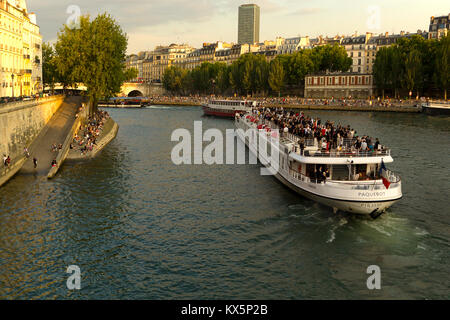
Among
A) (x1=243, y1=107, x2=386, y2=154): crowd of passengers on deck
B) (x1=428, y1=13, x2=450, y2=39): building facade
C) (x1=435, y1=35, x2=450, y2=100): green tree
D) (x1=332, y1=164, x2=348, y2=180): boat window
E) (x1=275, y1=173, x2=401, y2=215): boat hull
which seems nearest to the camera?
(x1=275, y1=173, x2=401, y2=215): boat hull

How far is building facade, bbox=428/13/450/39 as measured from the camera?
154 meters

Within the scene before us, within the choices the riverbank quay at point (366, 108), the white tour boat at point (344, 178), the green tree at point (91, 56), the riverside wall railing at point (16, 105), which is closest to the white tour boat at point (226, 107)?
the riverbank quay at point (366, 108)

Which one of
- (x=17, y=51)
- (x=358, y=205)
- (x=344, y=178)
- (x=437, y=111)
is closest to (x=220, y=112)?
(x=437, y=111)

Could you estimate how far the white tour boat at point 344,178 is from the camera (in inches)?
1030

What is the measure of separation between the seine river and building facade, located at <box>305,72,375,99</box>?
100676 mm

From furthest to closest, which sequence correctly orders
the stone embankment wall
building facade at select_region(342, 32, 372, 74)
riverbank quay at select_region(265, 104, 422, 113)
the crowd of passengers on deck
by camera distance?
building facade at select_region(342, 32, 372, 74) → riverbank quay at select_region(265, 104, 422, 113) → the stone embankment wall → the crowd of passengers on deck

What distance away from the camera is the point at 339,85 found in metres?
141

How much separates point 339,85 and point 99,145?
10257cm

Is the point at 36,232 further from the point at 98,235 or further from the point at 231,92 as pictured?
the point at 231,92

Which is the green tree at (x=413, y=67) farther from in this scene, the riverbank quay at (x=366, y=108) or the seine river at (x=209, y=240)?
the seine river at (x=209, y=240)

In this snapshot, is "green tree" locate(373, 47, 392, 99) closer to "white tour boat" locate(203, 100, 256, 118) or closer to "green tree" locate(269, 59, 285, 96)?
"green tree" locate(269, 59, 285, 96)

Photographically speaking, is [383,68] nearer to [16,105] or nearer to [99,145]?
[99,145]

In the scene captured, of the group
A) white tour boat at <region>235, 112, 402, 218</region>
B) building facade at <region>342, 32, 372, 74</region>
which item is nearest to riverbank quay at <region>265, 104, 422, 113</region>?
building facade at <region>342, 32, 372, 74</region>
